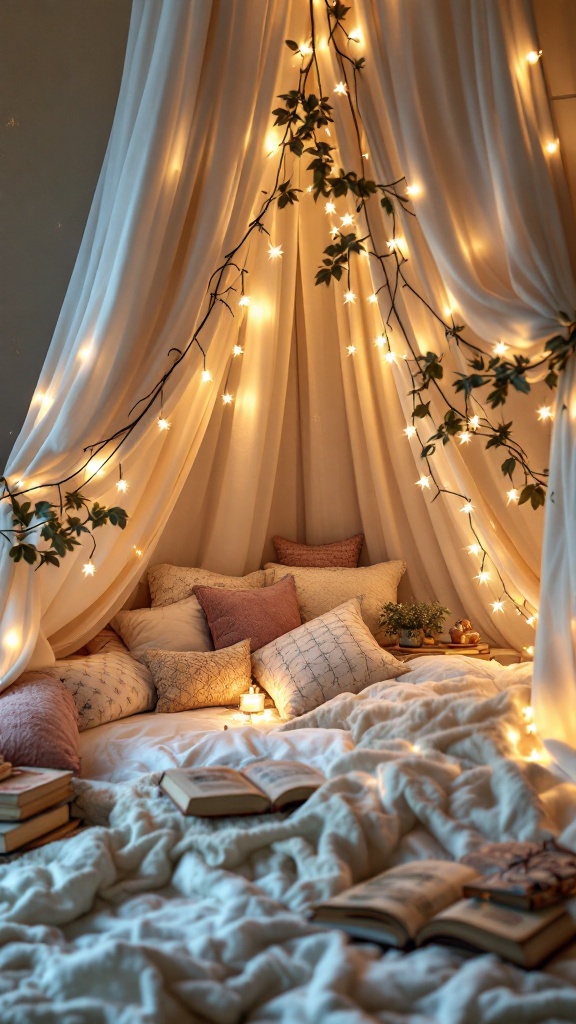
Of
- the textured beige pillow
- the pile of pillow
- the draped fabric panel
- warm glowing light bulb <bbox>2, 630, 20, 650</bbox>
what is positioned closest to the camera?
the draped fabric panel

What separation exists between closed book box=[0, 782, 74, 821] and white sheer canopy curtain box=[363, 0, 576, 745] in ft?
3.75

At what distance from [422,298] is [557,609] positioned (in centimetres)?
108

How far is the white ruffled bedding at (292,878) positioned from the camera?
1.31 metres

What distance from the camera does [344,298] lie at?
3.49 metres

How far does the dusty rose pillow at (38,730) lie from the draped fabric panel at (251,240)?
0.20 metres

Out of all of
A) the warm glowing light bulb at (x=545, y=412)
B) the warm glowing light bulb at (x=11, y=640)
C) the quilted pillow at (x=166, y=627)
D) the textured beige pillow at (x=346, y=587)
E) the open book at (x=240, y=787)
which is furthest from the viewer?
the textured beige pillow at (x=346, y=587)

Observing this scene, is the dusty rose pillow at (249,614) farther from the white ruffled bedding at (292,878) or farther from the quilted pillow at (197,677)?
the white ruffled bedding at (292,878)

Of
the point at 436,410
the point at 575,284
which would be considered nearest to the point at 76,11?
the point at 436,410

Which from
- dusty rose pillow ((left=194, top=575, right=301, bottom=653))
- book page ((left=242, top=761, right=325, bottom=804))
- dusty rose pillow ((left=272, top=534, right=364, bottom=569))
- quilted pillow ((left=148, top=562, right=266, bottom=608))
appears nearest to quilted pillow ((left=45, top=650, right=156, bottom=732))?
dusty rose pillow ((left=194, top=575, right=301, bottom=653))

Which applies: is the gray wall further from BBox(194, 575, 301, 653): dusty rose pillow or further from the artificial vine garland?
BBox(194, 575, 301, 653): dusty rose pillow

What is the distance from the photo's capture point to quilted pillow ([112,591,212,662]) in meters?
3.21

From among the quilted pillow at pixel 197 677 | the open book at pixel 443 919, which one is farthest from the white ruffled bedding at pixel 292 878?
the quilted pillow at pixel 197 677

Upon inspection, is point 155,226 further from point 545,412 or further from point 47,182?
point 545,412

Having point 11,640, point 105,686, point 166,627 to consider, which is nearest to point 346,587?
point 166,627
